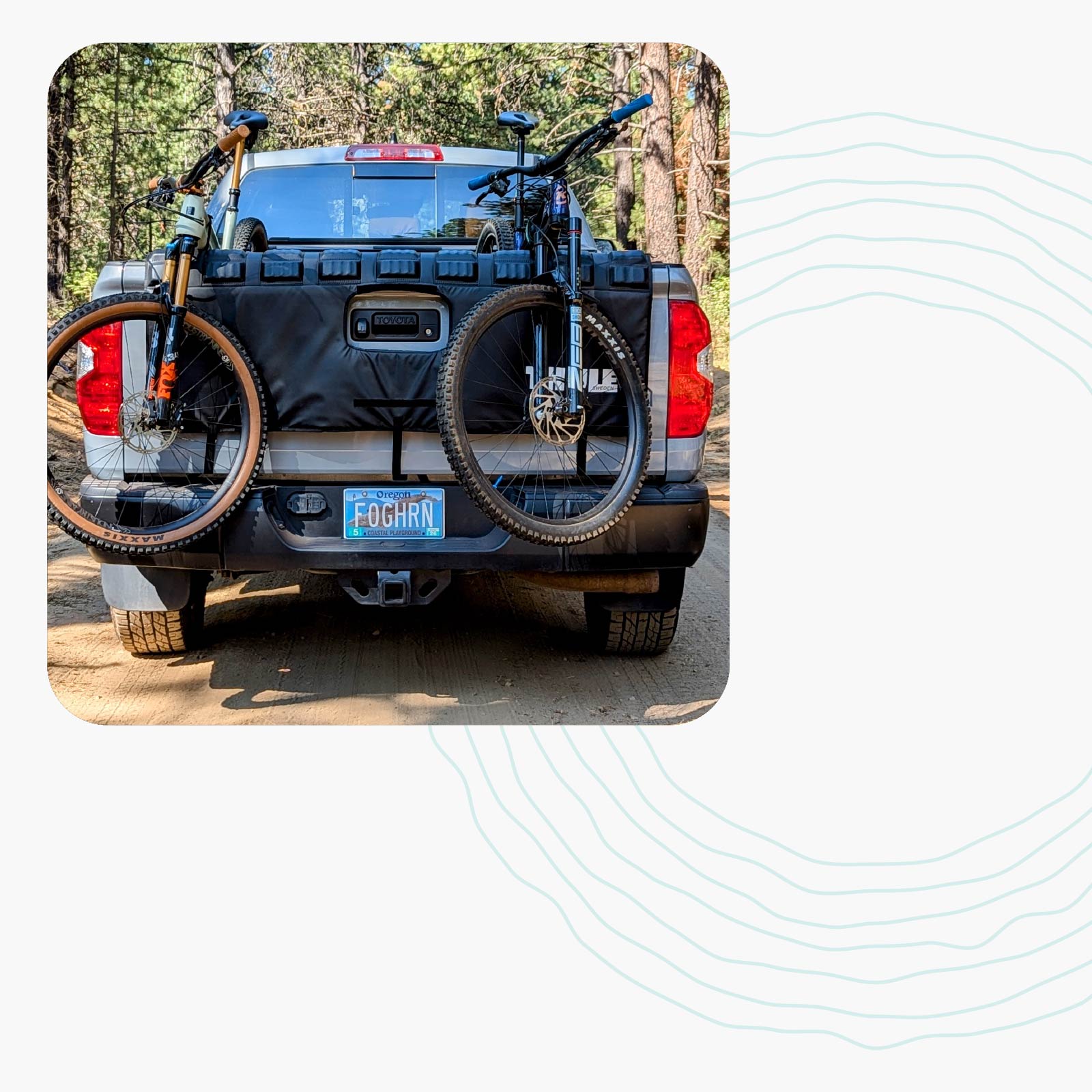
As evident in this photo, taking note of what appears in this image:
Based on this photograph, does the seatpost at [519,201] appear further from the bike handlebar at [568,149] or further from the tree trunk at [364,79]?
the tree trunk at [364,79]

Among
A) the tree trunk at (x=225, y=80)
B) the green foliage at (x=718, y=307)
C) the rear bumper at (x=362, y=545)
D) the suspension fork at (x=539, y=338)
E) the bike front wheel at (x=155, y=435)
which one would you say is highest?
the tree trunk at (x=225, y=80)

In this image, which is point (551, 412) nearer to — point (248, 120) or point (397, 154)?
point (248, 120)

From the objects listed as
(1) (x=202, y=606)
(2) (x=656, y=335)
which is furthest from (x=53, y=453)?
(2) (x=656, y=335)

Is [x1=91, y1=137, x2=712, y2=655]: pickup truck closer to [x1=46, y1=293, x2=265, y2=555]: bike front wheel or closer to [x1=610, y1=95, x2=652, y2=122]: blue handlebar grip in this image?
[x1=46, y1=293, x2=265, y2=555]: bike front wheel

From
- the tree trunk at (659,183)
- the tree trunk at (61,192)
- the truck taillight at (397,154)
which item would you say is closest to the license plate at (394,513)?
the truck taillight at (397,154)

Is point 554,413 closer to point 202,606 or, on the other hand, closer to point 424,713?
point 424,713

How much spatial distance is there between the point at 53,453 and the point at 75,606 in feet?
2.98

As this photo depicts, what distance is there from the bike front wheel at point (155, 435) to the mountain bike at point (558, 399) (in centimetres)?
72

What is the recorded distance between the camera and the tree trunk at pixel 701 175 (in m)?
11.2

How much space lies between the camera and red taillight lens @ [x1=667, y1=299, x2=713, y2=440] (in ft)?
12.0

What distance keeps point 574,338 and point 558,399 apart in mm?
191

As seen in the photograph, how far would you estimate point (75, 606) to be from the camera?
5098 millimetres

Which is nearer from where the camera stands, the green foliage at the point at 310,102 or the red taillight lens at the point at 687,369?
the red taillight lens at the point at 687,369

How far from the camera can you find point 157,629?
13.9 ft
